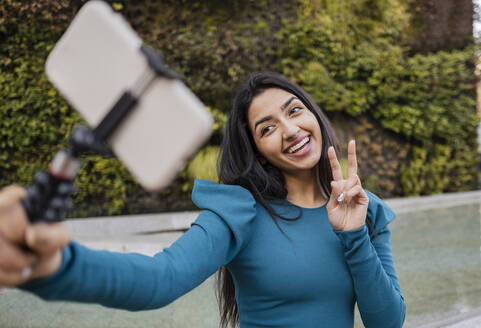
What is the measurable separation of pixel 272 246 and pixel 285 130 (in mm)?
408

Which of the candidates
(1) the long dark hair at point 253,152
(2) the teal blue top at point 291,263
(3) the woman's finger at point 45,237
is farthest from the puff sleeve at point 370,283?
(3) the woman's finger at point 45,237

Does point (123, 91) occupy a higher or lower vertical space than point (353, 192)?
higher

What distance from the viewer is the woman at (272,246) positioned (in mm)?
815

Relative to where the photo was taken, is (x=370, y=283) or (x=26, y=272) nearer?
(x=26, y=272)

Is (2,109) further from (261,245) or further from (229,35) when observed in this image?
(261,245)

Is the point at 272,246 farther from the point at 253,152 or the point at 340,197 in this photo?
the point at 253,152

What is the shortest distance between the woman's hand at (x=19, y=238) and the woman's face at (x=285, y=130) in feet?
3.08

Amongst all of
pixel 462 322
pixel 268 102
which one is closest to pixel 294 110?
pixel 268 102

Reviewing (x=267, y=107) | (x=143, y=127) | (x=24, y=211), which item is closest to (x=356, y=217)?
(x=267, y=107)

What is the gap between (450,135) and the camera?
8.17 metres

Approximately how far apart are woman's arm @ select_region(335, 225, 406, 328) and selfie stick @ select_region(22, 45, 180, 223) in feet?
2.72

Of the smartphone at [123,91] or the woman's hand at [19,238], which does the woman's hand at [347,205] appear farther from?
the woman's hand at [19,238]

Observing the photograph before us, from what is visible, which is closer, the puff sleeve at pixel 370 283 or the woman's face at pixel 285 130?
the puff sleeve at pixel 370 283

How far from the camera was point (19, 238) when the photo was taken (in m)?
0.61
